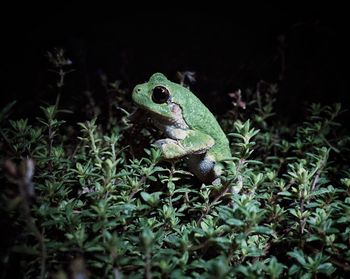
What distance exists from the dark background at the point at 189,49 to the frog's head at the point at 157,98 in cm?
144

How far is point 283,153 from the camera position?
3.06m

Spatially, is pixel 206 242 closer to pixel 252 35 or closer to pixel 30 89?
pixel 30 89

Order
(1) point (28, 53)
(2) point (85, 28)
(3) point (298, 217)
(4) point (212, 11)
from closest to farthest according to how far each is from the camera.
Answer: (3) point (298, 217) < (1) point (28, 53) < (2) point (85, 28) < (4) point (212, 11)

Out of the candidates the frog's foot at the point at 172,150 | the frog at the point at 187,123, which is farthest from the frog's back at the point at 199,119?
the frog's foot at the point at 172,150

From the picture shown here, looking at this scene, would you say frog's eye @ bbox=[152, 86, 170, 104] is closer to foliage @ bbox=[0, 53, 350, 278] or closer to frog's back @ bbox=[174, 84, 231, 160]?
frog's back @ bbox=[174, 84, 231, 160]

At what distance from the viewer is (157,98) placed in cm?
255

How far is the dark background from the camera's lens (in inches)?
185

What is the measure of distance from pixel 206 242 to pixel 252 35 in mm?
7038

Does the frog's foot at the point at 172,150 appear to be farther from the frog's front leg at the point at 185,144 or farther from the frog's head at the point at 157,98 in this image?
the frog's head at the point at 157,98

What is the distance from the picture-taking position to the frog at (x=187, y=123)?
8.11 ft

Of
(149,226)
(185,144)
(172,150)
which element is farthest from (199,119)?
(149,226)

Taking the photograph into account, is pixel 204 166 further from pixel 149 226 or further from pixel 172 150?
pixel 149 226

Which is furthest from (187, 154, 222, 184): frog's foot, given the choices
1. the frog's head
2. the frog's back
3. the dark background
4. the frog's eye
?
the dark background

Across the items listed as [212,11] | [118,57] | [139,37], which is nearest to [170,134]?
[118,57]
